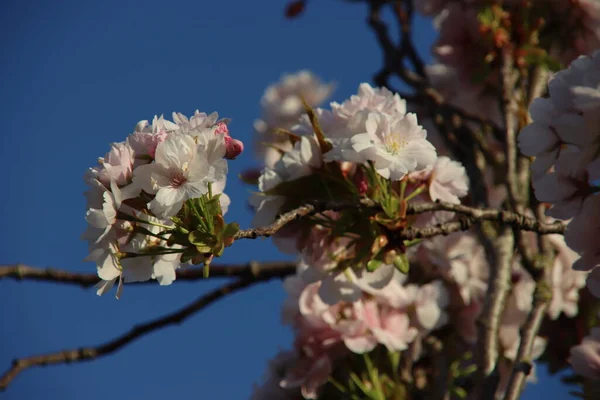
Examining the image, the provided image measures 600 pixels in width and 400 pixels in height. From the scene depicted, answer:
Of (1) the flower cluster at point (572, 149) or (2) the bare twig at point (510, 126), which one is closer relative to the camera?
(1) the flower cluster at point (572, 149)

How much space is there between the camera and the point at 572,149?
114cm

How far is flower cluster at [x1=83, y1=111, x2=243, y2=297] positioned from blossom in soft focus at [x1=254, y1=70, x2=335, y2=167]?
2.16 m

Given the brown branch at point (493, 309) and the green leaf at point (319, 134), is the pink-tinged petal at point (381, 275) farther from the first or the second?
→ the brown branch at point (493, 309)

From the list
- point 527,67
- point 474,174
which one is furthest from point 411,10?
point 474,174

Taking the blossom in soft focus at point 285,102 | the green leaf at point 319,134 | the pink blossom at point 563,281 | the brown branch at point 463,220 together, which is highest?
the blossom in soft focus at point 285,102

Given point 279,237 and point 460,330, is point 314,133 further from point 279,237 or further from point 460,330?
point 460,330

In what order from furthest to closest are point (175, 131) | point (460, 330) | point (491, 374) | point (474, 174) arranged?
point (460, 330) → point (474, 174) → point (491, 374) → point (175, 131)

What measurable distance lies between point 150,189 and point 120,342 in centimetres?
102

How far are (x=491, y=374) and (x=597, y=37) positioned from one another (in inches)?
46.9

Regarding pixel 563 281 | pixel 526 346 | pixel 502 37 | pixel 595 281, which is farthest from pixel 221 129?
pixel 563 281

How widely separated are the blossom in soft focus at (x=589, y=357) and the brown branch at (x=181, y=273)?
937mm

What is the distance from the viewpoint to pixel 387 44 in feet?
8.80

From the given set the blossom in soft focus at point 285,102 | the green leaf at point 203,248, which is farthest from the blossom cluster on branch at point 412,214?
the blossom in soft focus at point 285,102

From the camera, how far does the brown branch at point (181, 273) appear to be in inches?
70.7
